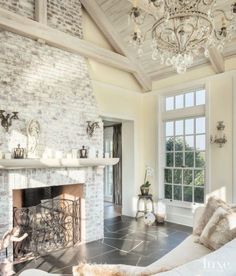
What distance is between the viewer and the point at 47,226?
4.45 meters

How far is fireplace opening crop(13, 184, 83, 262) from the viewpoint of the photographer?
161 inches

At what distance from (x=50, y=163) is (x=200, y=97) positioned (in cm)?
353

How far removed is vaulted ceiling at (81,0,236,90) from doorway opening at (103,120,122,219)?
214cm

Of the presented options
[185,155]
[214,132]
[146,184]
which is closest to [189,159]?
[185,155]

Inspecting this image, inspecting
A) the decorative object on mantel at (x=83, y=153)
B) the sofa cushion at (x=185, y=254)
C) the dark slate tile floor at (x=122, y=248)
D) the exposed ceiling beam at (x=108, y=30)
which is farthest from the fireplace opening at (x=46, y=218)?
the exposed ceiling beam at (x=108, y=30)

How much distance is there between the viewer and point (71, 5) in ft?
16.2

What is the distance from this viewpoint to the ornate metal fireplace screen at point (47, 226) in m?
4.07

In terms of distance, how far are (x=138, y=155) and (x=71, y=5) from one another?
3.70 m

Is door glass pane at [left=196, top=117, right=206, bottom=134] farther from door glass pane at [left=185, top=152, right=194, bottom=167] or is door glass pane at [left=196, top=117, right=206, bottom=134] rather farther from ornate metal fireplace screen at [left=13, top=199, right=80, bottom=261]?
ornate metal fireplace screen at [left=13, top=199, right=80, bottom=261]

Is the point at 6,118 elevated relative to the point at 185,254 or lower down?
elevated

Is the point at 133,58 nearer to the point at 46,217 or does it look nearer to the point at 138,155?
the point at 138,155

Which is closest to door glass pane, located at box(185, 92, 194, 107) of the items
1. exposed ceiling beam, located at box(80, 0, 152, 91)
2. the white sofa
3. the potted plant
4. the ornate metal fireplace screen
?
exposed ceiling beam, located at box(80, 0, 152, 91)

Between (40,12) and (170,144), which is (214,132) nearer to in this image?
(170,144)

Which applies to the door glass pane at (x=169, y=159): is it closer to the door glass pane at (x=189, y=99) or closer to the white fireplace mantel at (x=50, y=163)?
the door glass pane at (x=189, y=99)
